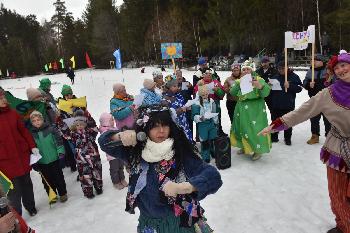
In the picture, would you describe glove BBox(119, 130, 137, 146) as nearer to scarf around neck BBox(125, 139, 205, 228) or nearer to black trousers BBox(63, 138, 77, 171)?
scarf around neck BBox(125, 139, 205, 228)

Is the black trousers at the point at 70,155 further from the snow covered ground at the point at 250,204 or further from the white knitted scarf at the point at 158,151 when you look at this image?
the white knitted scarf at the point at 158,151

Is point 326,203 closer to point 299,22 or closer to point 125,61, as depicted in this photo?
point 299,22

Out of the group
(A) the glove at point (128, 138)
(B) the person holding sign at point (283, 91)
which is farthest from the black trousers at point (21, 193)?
(B) the person holding sign at point (283, 91)

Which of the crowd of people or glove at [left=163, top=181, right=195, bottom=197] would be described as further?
the crowd of people

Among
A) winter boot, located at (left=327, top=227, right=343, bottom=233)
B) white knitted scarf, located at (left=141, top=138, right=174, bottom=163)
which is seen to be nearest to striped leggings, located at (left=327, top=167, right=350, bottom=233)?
winter boot, located at (left=327, top=227, right=343, bottom=233)

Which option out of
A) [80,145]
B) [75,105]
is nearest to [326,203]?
[80,145]

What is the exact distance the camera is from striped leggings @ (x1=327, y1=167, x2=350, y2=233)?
322 centimetres

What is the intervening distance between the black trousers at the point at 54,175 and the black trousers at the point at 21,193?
0.33m

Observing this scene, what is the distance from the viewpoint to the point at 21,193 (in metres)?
4.83

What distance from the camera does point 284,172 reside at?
218 inches

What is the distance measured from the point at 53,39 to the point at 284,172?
3156 inches

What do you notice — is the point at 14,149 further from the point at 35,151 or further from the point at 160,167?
the point at 160,167

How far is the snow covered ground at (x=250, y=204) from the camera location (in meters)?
4.10

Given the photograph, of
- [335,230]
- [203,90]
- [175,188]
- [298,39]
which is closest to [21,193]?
[203,90]
